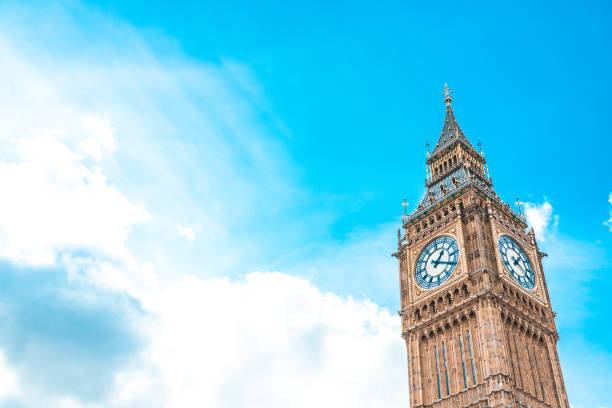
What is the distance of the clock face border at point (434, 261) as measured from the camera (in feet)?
266

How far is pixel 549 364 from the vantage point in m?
78.2

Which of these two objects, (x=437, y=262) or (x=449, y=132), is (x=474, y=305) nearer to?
(x=437, y=262)

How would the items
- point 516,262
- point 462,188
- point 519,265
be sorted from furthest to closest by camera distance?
point 462,188, point 519,265, point 516,262

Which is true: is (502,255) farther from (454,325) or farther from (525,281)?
(454,325)

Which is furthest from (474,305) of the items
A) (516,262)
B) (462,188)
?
(462,188)

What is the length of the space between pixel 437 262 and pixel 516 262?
10.4m

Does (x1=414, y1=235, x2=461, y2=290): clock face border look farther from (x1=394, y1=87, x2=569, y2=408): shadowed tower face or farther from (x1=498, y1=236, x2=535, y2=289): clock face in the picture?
(x1=498, y1=236, x2=535, y2=289): clock face

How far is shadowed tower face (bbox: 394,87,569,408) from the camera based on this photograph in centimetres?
7138

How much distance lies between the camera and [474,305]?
7525 centimetres

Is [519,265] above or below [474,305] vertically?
above

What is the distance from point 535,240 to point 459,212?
564 inches

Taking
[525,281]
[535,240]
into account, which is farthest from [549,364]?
[535,240]

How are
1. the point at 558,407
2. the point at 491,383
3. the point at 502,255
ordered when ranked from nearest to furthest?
1. the point at 491,383
2. the point at 558,407
3. the point at 502,255

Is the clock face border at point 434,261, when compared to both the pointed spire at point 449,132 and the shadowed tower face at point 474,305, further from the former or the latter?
the pointed spire at point 449,132
